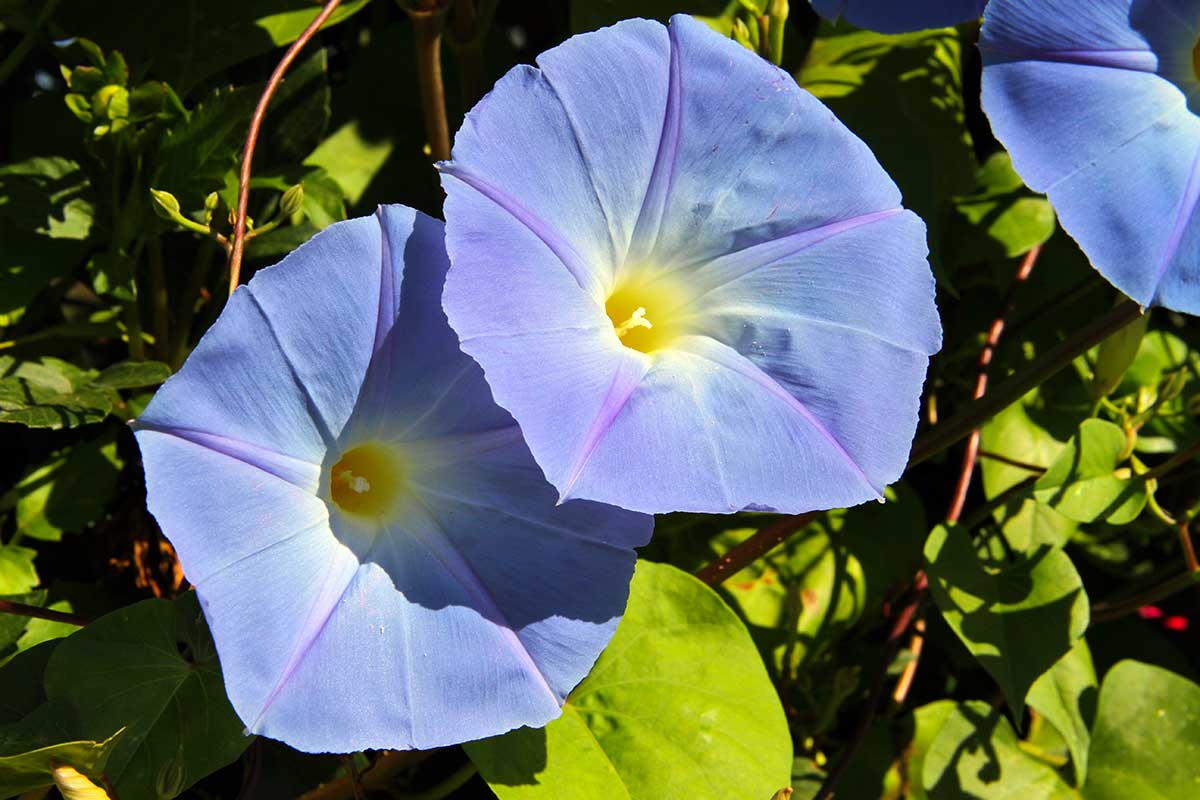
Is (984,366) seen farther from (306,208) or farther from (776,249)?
(306,208)

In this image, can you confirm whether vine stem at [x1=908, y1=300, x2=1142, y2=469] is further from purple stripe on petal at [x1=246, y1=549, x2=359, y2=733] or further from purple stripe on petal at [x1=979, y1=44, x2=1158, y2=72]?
purple stripe on petal at [x1=246, y1=549, x2=359, y2=733]

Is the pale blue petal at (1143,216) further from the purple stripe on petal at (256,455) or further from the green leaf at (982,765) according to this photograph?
the purple stripe on petal at (256,455)

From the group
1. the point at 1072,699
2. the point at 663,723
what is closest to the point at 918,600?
the point at 1072,699

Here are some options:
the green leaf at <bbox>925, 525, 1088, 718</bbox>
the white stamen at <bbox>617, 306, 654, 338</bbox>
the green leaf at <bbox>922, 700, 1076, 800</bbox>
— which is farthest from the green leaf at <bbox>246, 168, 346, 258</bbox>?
the green leaf at <bbox>922, 700, 1076, 800</bbox>

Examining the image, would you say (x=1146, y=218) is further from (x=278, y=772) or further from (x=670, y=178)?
(x=278, y=772)

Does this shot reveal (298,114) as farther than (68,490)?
Yes

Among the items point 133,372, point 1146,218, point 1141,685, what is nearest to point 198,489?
point 133,372
